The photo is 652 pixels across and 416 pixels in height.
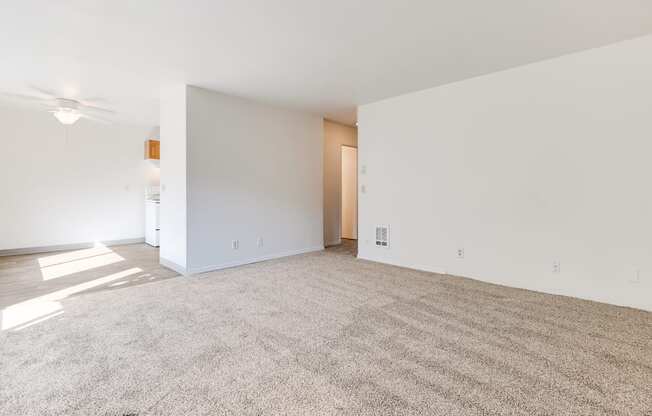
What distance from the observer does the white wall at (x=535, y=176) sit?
9.38 ft

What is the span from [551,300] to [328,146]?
4.30m

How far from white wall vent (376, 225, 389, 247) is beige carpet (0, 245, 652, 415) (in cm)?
147

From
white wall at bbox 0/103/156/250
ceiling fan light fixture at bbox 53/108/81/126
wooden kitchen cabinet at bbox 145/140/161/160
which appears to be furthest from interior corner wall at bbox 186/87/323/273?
white wall at bbox 0/103/156/250

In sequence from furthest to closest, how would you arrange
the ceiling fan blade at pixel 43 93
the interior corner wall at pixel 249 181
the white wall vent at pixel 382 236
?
the white wall vent at pixel 382 236 → the interior corner wall at pixel 249 181 → the ceiling fan blade at pixel 43 93

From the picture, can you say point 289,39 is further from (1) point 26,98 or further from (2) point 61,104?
(1) point 26,98

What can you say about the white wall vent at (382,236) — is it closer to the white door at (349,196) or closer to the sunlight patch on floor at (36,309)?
the white door at (349,196)

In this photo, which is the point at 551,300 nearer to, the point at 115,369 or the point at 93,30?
the point at 115,369

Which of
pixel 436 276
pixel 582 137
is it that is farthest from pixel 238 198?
pixel 582 137

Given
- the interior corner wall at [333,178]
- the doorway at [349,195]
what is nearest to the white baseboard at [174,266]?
the interior corner wall at [333,178]

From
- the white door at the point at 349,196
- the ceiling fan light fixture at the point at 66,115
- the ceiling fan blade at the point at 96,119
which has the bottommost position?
the white door at the point at 349,196

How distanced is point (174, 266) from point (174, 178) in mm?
1191

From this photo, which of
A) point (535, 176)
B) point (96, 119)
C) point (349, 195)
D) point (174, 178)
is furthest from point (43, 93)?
point (535, 176)

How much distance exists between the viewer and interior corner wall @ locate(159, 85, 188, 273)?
4055mm

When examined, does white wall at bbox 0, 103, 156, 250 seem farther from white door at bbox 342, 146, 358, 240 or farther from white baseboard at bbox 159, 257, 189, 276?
white door at bbox 342, 146, 358, 240
